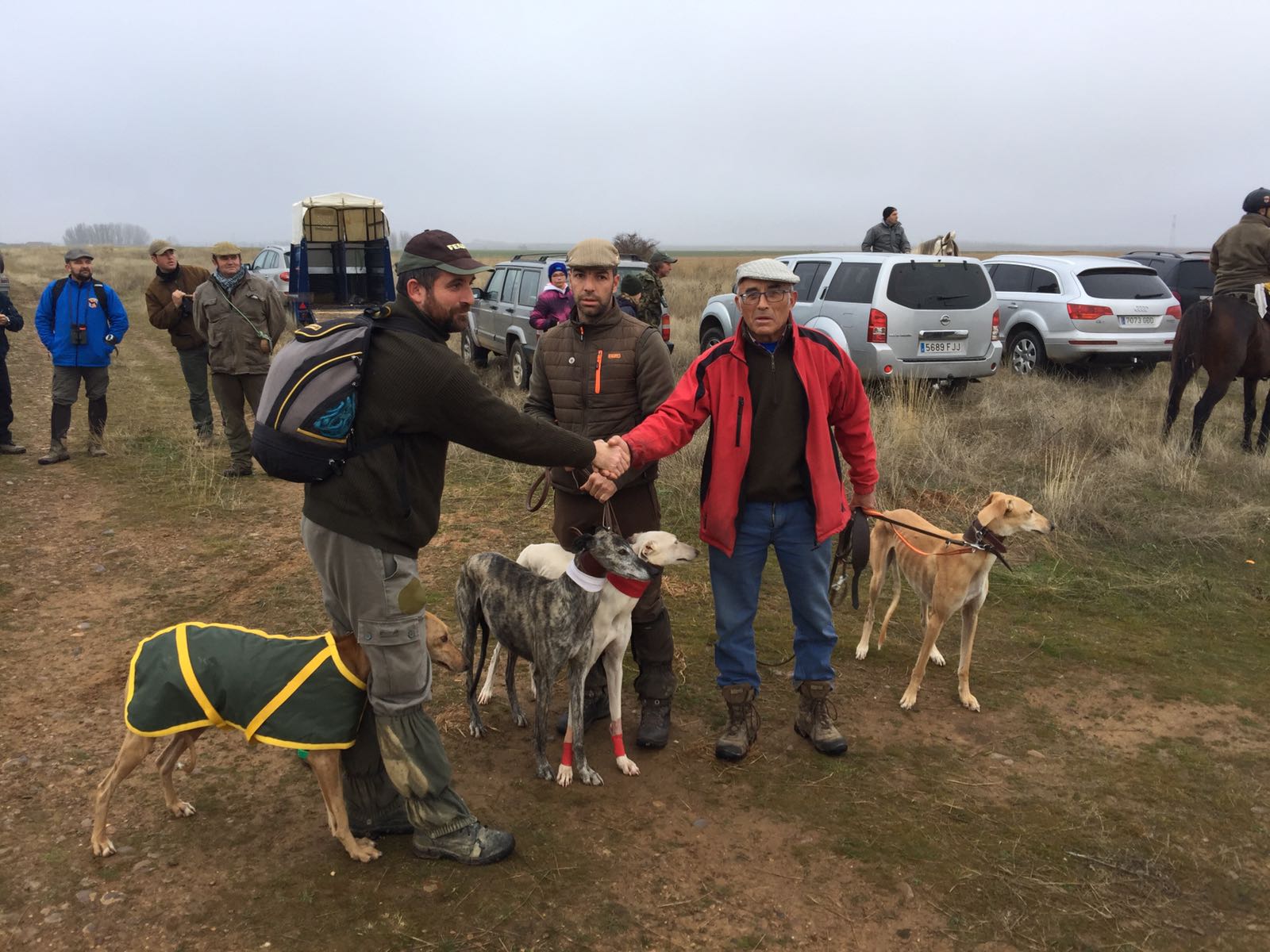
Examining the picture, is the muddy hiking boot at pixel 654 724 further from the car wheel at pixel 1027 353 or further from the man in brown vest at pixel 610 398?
the car wheel at pixel 1027 353

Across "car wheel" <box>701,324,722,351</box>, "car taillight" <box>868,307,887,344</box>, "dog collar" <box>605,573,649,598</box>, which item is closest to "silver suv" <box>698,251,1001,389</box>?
"car taillight" <box>868,307,887,344</box>

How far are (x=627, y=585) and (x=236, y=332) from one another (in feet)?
20.2

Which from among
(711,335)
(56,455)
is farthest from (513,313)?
(56,455)

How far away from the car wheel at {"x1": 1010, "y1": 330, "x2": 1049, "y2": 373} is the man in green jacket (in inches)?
451

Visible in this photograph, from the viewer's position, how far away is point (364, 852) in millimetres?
3158

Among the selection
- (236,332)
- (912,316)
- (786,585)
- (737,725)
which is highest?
(912,316)

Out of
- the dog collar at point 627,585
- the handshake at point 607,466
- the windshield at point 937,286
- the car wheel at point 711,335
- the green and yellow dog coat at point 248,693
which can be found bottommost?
the green and yellow dog coat at point 248,693

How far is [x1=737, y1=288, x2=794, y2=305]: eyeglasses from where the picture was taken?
3.54 m

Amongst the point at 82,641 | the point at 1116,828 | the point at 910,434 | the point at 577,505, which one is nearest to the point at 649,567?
the point at 577,505

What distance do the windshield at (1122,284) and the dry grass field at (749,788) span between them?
6.22 meters

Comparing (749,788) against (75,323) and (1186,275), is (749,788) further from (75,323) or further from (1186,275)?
(1186,275)

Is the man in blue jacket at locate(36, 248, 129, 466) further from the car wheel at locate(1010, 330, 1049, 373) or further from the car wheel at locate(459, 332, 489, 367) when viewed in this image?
the car wheel at locate(1010, 330, 1049, 373)

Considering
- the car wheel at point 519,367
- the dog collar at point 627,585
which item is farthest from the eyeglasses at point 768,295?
the car wheel at point 519,367

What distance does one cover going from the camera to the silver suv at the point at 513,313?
12.3 metres
